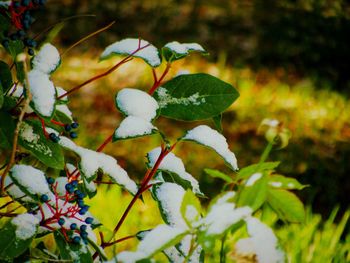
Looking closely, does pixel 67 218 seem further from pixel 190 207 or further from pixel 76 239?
pixel 190 207

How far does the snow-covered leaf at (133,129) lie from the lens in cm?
82

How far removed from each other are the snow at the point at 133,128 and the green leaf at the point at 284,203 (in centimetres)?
23

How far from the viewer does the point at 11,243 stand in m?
0.78

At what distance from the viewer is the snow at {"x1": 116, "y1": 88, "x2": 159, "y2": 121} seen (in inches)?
33.5

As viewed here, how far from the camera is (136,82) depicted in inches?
171

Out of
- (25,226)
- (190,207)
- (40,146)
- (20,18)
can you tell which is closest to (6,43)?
(20,18)

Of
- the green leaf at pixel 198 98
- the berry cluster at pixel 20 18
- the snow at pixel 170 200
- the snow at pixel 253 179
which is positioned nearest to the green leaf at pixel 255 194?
the snow at pixel 253 179

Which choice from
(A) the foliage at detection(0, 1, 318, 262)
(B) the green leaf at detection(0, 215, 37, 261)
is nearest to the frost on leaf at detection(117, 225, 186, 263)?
(A) the foliage at detection(0, 1, 318, 262)

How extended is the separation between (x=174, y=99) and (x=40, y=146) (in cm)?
23

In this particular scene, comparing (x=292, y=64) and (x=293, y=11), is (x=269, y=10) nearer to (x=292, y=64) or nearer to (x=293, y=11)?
(x=293, y=11)

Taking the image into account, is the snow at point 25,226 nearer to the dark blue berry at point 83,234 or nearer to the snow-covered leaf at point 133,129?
the dark blue berry at point 83,234

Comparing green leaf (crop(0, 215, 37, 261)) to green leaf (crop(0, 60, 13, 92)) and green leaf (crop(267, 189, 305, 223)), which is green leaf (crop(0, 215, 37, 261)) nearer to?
green leaf (crop(0, 60, 13, 92))

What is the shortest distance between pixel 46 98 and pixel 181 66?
4121 millimetres

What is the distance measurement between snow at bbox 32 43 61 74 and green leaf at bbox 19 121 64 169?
3.7 inches
